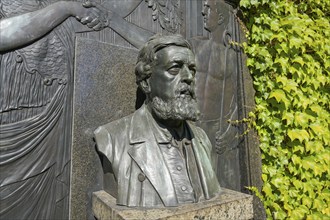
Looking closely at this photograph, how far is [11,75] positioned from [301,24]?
12.3 ft

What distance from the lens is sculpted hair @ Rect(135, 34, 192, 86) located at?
2.17 metres

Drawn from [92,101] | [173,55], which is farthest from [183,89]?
[92,101]

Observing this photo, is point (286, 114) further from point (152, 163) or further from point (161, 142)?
point (152, 163)

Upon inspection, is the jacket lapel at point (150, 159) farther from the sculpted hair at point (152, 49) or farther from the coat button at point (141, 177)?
the sculpted hair at point (152, 49)

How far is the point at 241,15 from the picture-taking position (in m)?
3.69

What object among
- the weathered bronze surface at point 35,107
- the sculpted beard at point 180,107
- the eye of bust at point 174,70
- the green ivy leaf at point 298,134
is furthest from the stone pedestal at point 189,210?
the green ivy leaf at point 298,134

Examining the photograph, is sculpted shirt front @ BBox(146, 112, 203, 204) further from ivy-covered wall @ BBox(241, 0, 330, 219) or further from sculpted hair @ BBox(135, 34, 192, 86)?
ivy-covered wall @ BBox(241, 0, 330, 219)

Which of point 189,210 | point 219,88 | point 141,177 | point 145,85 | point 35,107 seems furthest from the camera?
point 219,88

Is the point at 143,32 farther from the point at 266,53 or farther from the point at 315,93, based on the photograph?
the point at 315,93

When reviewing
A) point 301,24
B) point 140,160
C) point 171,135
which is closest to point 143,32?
point 171,135

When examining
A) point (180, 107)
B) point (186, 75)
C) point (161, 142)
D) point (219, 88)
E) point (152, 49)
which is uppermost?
point (152, 49)

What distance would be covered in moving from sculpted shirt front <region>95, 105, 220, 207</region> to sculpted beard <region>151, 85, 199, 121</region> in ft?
0.58

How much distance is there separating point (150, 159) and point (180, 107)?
0.48 meters

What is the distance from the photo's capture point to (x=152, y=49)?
2217 millimetres
